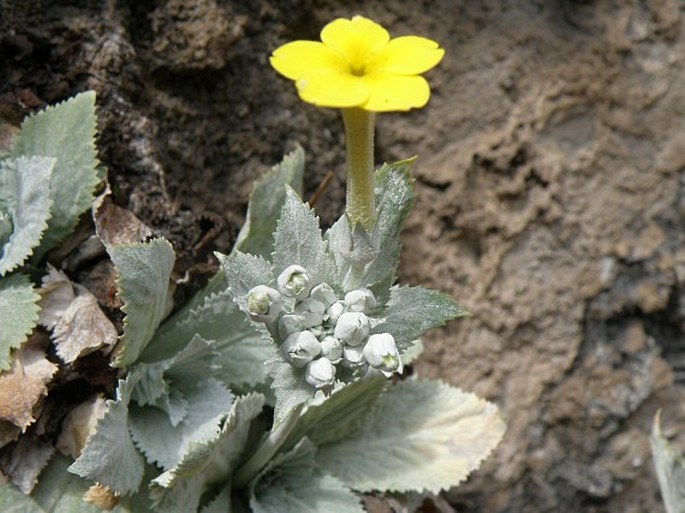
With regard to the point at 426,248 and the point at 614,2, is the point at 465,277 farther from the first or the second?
the point at 614,2

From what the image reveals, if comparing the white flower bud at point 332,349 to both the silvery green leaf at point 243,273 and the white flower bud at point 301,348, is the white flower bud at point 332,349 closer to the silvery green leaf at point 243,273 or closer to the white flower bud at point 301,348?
the white flower bud at point 301,348

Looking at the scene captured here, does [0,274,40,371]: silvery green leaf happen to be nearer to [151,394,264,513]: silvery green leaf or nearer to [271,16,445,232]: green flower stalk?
[151,394,264,513]: silvery green leaf

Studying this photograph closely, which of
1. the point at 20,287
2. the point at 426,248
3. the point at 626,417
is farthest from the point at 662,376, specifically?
the point at 20,287

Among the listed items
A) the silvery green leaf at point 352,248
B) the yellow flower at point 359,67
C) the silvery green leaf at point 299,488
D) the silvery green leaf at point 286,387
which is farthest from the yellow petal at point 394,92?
the silvery green leaf at point 299,488

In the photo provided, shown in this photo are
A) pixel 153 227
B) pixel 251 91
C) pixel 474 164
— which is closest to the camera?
pixel 153 227

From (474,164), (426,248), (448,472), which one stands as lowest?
(448,472)

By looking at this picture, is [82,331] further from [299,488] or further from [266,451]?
[299,488]

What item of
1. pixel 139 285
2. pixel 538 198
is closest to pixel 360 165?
pixel 139 285
